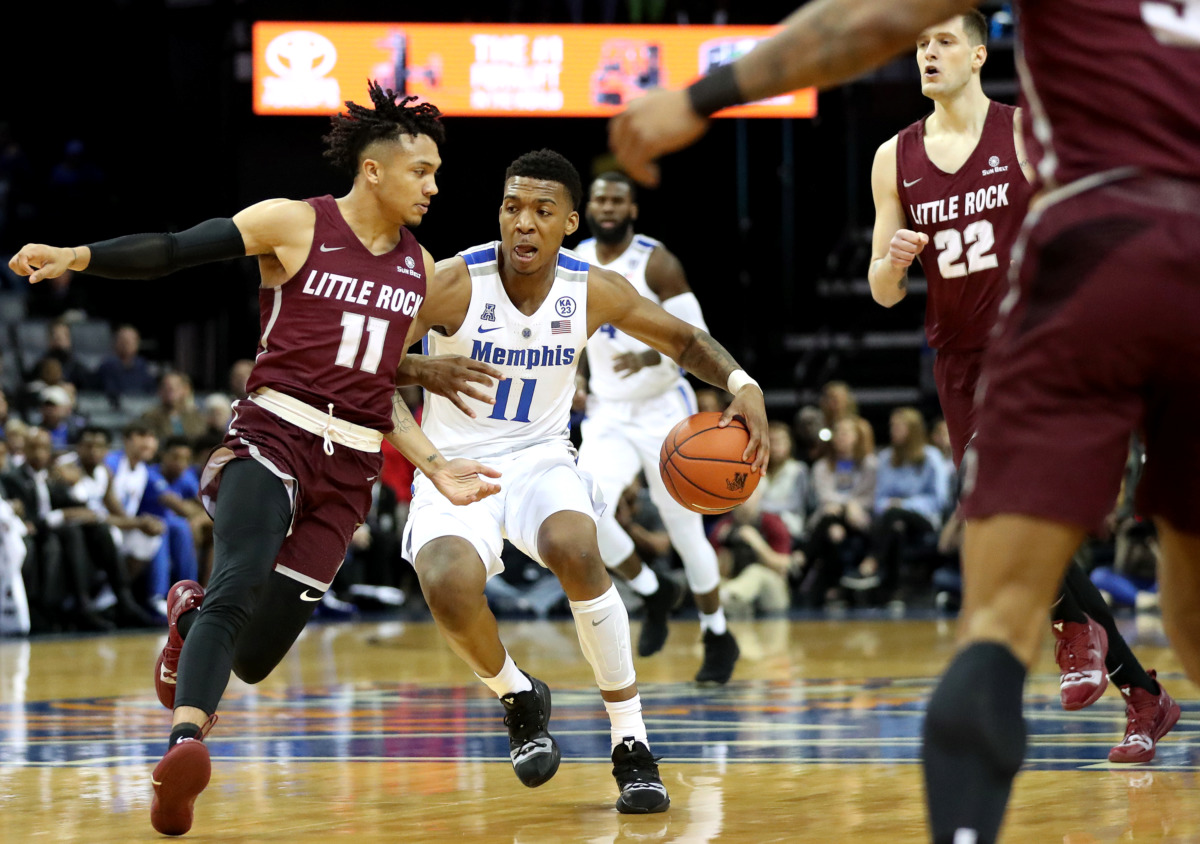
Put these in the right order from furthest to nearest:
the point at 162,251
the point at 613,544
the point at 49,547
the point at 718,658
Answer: the point at 49,547
the point at 613,544
the point at 718,658
the point at 162,251

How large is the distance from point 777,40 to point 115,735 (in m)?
4.32

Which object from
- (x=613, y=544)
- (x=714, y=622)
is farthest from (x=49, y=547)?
(x=714, y=622)

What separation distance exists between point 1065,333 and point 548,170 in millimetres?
2858

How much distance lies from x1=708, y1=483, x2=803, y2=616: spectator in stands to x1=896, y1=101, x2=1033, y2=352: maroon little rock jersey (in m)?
6.72

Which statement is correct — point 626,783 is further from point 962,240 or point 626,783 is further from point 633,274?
point 633,274

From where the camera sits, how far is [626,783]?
13.4 ft

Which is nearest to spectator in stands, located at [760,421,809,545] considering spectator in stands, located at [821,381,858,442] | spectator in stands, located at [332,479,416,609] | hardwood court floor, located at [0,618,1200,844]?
spectator in stands, located at [821,381,858,442]

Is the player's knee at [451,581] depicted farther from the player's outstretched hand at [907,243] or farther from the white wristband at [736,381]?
the player's outstretched hand at [907,243]

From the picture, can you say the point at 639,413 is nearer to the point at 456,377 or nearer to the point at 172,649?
the point at 456,377

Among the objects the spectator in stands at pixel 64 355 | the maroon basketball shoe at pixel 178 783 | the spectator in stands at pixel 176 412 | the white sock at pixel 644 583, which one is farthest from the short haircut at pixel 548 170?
the spectator in stands at pixel 64 355

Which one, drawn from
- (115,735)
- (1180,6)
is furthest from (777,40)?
(115,735)

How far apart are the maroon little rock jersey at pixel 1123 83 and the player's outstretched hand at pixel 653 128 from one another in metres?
0.51

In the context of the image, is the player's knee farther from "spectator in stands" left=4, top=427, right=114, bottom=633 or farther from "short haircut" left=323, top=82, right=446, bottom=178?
"spectator in stands" left=4, top=427, right=114, bottom=633

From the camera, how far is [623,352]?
7566 mm
